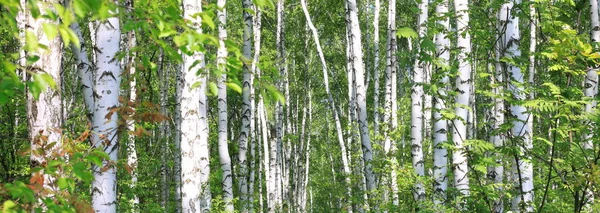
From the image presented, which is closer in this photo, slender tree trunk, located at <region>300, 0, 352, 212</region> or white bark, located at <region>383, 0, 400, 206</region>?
slender tree trunk, located at <region>300, 0, 352, 212</region>

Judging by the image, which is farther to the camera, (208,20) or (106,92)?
(106,92)

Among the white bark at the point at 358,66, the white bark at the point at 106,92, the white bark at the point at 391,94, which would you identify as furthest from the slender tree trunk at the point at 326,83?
the white bark at the point at 106,92

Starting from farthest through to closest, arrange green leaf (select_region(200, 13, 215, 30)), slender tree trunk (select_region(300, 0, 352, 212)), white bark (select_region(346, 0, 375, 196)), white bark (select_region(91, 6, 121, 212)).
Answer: white bark (select_region(346, 0, 375, 196)) → slender tree trunk (select_region(300, 0, 352, 212)) → white bark (select_region(91, 6, 121, 212)) → green leaf (select_region(200, 13, 215, 30))

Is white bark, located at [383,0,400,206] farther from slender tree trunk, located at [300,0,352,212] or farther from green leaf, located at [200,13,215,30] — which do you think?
green leaf, located at [200,13,215,30]

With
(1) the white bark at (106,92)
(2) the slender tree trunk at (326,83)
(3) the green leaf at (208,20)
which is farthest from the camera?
(2) the slender tree trunk at (326,83)

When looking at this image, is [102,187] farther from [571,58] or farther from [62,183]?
[571,58]

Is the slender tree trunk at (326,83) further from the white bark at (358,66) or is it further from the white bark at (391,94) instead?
the white bark at (391,94)

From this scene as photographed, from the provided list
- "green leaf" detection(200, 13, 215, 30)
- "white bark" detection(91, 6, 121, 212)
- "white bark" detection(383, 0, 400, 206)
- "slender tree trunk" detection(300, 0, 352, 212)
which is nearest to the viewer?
"green leaf" detection(200, 13, 215, 30)

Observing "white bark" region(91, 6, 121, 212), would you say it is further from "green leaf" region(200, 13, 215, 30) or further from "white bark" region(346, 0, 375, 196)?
"white bark" region(346, 0, 375, 196)

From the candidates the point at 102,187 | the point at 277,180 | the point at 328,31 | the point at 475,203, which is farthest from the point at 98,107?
the point at 328,31

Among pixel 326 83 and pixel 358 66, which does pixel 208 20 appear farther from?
pixel 326 83

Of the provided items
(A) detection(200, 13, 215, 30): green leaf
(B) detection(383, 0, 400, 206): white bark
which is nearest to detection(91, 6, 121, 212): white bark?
(A) detection(200, 13, 215, 30): green leaf

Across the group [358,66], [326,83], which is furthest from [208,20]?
[326,83]

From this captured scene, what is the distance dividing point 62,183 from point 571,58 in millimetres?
4142
